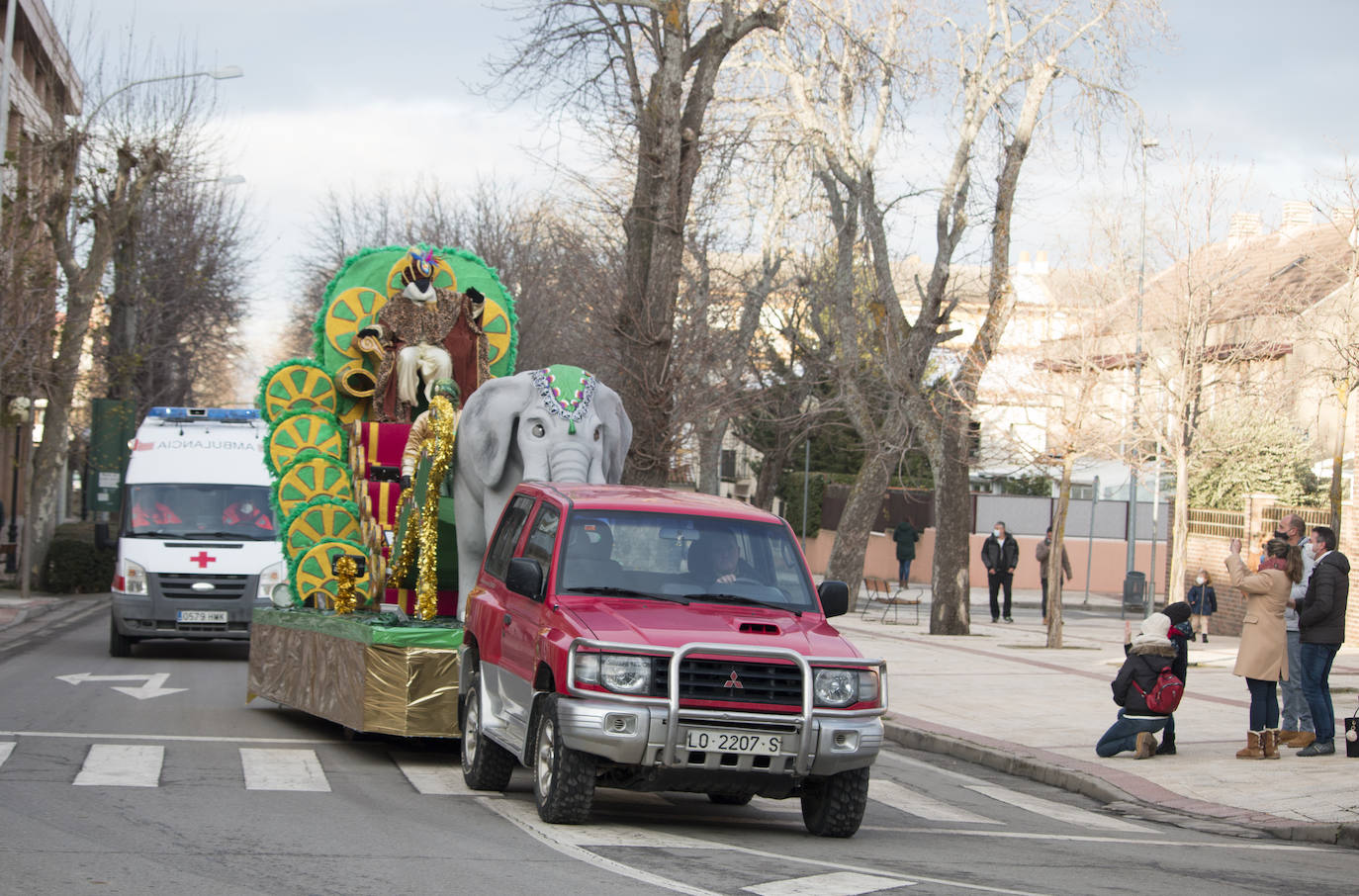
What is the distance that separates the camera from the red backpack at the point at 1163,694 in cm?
1266

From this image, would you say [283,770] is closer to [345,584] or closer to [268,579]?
[345,584]

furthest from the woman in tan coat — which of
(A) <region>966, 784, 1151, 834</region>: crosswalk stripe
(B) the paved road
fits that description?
(A) <region>966, 784, 1151, 834</region>: crosswalk stripe

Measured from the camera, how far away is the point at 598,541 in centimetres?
923

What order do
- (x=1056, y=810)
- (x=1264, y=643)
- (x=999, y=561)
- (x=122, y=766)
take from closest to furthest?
(x=122, y=766) < (x=1056, y=810) < (x=1264, y=643) < (x=999, y=561)

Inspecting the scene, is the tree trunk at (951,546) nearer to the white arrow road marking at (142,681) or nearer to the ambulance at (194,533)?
the ambulance at (194,533)

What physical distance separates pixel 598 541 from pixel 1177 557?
50.2ft

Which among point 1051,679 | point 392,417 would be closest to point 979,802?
point 392,417

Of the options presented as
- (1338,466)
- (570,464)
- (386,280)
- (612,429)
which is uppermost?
(386,280)

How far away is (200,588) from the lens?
→ 755 inches

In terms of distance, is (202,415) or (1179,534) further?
(1179,534)

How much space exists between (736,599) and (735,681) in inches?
39.4

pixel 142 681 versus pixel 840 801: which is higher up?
pixel 840 801

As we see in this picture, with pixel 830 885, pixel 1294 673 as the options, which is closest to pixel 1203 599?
pixel 1294 673

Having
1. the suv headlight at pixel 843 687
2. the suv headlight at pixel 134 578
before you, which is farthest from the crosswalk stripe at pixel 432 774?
the suv headlight at pixel 134 578
